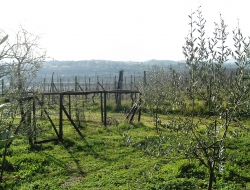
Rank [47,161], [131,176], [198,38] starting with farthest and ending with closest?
[47,161]
[131,176]
[198,38]

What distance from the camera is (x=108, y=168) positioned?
18.7 ft

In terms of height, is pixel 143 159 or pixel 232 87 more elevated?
pixel 232 87

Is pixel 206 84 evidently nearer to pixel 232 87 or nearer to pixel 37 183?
pixel 232 87

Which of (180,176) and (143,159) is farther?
(143,159)

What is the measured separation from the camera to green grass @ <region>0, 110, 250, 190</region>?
4.38 m

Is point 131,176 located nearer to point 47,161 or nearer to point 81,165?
point 81,165

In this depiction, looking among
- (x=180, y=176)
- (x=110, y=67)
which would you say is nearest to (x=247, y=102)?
A: (x=180, y=176)

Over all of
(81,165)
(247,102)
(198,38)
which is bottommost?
(81,165)

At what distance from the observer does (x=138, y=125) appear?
10773 millimetres

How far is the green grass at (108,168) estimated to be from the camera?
173 inches

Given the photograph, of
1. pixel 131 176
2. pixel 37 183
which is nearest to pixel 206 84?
pixel 131 176

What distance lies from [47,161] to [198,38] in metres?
4.86

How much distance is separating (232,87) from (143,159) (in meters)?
3.82

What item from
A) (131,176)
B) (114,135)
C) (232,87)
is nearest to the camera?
(232,87)
